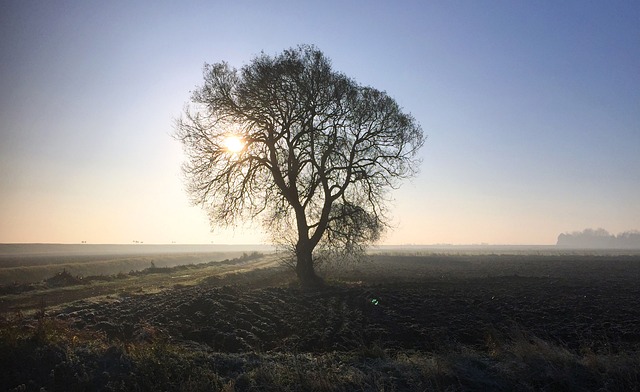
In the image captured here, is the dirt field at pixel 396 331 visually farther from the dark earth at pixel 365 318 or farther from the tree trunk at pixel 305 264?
the tree trunk at pixel 305 264

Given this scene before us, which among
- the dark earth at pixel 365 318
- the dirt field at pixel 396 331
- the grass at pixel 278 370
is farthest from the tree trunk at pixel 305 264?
the grass at pixel 278 370

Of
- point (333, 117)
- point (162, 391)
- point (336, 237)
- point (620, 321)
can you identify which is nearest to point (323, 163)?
point (333, 117)

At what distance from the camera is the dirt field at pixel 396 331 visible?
28.0 feet

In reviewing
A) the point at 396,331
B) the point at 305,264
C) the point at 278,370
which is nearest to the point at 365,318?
the point at 396,331

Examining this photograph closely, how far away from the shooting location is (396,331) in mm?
13008

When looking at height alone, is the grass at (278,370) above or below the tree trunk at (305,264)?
below

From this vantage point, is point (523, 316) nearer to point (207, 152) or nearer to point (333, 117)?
point (333, 117)

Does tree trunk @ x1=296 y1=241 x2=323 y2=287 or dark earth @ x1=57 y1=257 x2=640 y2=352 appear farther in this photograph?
tree trunk @ x1=296 y1=241 x2=323 y2=287

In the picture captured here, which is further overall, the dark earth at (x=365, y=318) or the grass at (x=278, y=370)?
the dark earth at (x=365, y=318)

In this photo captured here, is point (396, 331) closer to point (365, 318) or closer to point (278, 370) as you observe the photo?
point (365, 318)

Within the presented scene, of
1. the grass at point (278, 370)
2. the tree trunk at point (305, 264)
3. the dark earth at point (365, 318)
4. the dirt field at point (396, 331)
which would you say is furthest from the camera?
the tree trunk at point (305, 264)

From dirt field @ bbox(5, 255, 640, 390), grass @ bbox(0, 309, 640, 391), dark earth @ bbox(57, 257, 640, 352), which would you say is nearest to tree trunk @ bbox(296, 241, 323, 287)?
dirt field @ bbox(5, 255, 640, 390)

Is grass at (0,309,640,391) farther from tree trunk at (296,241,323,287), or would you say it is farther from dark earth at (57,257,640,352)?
tree trunk at (296,241,323,287)

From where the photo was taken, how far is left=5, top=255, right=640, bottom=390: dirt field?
852 cm
